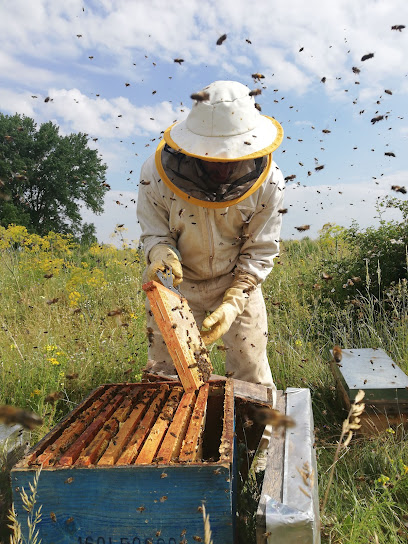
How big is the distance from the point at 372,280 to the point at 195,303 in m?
3.15

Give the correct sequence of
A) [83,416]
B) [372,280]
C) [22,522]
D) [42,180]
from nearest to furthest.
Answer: [22,522] → [83,416] → [372,280] → [42,180]

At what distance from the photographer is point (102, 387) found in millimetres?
2787

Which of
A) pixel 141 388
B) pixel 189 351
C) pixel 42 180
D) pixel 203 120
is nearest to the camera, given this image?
pixel 189 351

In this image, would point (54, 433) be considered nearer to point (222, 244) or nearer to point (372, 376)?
point (222, 244)

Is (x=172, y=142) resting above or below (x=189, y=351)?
above

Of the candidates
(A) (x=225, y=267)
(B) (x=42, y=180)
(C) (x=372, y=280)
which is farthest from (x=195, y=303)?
(B) (x=42, y=180)

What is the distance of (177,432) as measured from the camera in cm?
204

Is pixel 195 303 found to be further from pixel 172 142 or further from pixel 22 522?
pixel 22 522

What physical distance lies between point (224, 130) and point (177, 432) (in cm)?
197

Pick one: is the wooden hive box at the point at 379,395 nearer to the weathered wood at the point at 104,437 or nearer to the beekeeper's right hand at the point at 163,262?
the beekeeper's right hand at the point at 163,262

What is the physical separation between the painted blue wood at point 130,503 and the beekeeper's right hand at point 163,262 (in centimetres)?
152

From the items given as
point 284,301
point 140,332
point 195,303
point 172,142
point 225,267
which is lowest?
point 284,301

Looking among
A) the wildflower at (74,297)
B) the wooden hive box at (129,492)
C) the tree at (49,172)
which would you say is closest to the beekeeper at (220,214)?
the wooden hive box at (129,492)

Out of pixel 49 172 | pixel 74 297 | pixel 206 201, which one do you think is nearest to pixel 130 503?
pixel 206 201
